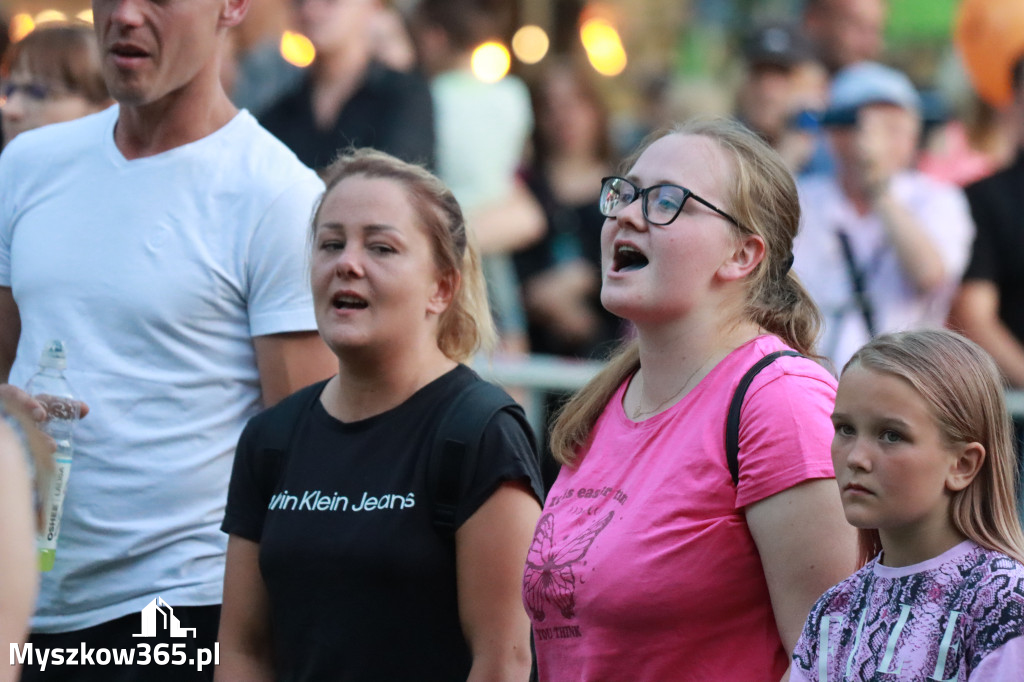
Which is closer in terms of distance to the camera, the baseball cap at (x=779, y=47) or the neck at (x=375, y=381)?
the neck at (x=375, y=381)

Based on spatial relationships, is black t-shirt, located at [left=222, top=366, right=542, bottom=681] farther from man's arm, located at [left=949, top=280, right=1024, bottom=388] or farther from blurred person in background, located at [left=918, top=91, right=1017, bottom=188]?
blurred person in background, located at [left=918, top=91, right=1017, bottom=188]

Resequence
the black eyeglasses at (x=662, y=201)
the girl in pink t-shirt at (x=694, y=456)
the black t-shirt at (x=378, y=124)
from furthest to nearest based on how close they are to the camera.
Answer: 1. the black t-shirt at (x=378, y=124)
2. the black eyeglasses at (x=662, y=201)
3. the girl in pink t-shirt at (x=694, y=456)

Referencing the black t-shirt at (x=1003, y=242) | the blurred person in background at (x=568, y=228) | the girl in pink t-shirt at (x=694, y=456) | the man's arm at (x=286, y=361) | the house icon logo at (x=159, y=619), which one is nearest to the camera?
the girl in pink t-shirt at (x=694, y=456)

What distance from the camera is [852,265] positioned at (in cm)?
564

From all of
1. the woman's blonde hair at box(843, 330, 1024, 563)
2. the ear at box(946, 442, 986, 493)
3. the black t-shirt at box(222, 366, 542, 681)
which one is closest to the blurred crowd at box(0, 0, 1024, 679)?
the black t-shirt at box(222, 366, 542, 681)

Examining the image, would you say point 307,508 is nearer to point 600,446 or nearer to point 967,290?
point 600,446

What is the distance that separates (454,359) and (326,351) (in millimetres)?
334

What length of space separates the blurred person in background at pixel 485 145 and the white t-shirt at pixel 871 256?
1.31m

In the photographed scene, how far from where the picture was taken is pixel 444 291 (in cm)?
328

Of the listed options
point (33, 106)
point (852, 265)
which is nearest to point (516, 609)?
point (33, 106)

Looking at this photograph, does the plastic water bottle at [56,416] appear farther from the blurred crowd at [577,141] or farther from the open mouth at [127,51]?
the blurred crowd at [577,141]

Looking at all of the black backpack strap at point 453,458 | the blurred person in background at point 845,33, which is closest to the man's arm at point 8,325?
the black backpack strap at point 453,458

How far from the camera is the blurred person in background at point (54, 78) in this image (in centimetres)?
415

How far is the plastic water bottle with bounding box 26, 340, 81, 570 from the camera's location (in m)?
3.12
